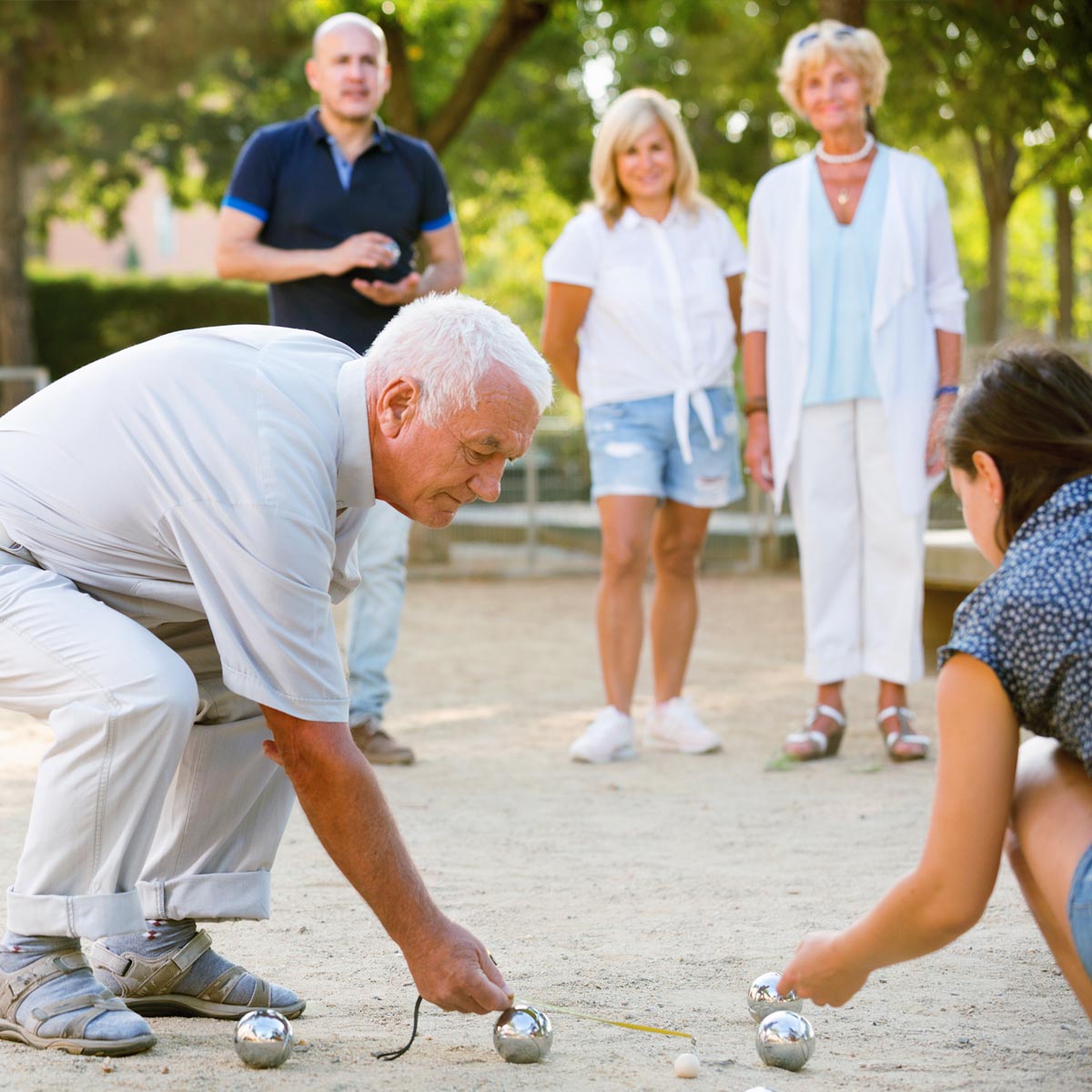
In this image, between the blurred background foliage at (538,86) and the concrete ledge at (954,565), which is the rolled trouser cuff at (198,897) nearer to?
the concrete ledge at (954,565)

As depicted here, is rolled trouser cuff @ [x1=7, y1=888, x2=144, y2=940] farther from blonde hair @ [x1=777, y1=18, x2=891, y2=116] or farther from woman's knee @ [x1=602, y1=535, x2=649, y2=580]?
blonde hair @ [x1=777, y1=18, x2=891, y2=116]

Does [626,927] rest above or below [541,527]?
above

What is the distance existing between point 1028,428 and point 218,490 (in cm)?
131

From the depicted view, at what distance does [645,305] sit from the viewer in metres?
5.95

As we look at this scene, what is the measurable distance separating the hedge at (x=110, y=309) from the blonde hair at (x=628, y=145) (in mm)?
16712

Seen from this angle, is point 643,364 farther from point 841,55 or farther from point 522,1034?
point 522,1034

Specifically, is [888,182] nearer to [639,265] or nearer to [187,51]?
[639,265]

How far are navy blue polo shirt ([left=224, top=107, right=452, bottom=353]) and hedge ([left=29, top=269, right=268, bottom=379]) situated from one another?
16.6 meters

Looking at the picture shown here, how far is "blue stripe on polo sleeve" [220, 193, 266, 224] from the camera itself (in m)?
5.69

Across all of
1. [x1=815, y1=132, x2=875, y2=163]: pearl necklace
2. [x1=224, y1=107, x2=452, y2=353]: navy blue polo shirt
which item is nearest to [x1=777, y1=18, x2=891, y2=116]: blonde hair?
[x1=815, y1=132, x2=875, y2=163]: pearl necklace

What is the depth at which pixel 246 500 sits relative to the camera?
2.68 m

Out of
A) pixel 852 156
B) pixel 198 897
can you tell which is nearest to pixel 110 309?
pixel 852 156

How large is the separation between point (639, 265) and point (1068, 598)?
3.80 m

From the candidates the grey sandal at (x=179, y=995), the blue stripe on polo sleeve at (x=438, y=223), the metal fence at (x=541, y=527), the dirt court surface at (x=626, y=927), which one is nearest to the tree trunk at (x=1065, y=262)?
the metal fence at (x=541, y=527)
